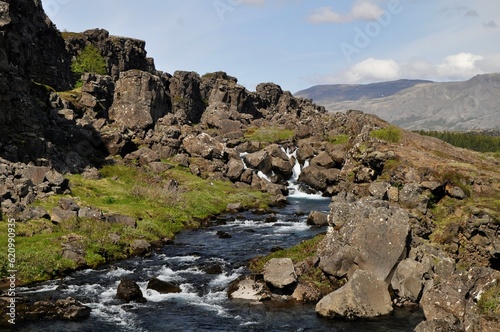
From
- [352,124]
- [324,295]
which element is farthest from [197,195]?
[352,124]

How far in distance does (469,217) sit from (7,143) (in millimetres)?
55596

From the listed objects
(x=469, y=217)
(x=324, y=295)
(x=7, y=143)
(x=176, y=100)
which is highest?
(x=176, y=100)

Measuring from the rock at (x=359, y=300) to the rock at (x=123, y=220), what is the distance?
26.6m

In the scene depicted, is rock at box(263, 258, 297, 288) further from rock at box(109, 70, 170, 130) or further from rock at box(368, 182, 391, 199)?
rock at box(109, 70, 170, 130)

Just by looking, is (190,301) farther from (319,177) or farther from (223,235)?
(319,177)

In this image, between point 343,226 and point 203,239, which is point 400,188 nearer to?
point 343,226

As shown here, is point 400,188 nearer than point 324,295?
No

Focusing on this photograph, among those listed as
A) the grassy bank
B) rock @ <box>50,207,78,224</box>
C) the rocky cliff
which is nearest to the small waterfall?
the rocky cliff

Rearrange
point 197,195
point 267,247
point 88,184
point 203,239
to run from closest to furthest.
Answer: point 267,247 → point 203,239 → point 88,184 → point 197,195

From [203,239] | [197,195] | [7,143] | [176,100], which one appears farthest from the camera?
[176,100]

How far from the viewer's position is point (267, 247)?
4444 cm

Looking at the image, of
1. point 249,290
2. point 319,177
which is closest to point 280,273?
point 249,290

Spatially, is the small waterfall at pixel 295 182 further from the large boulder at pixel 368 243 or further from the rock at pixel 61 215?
the large boulder at pixel 368 243

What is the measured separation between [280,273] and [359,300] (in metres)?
6.65
